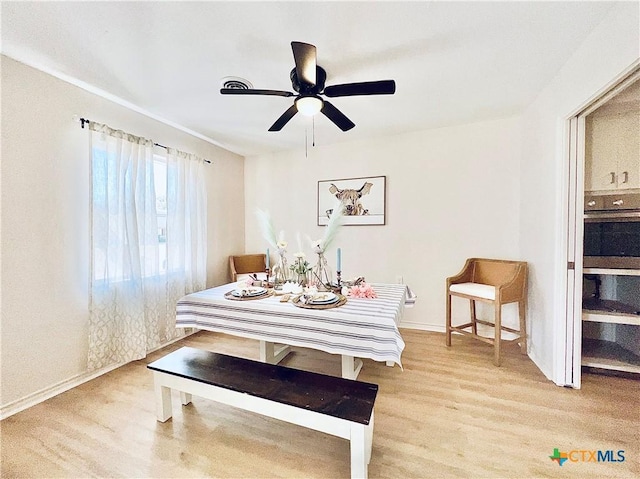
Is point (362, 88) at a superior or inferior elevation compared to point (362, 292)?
superior

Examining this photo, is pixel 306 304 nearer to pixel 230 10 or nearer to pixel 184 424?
pixel 184 424

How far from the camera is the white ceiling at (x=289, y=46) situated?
1.39 metres

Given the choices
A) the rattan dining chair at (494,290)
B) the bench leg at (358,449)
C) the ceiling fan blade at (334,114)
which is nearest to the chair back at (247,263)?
the ceiling fan blade at (334,114)

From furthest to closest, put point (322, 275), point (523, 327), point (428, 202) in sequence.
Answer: point (428, 202)
point (523, 327)
point (322, 275)

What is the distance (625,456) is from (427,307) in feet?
5.97

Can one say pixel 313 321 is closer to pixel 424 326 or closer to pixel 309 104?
pixel 309 104

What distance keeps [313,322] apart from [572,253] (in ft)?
6.47

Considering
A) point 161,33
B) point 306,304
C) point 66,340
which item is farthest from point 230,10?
point 66,340

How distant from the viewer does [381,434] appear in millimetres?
1525

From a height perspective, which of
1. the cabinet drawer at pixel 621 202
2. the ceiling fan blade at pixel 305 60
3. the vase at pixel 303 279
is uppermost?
the ceiling fan blade at pixel 305 60

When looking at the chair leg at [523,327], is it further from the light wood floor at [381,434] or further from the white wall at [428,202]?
the white wall at [428,202]

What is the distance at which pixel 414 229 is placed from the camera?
318cm

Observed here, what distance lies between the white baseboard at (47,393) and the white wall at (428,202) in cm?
241

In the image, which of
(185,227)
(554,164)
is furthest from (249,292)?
(554,164)
